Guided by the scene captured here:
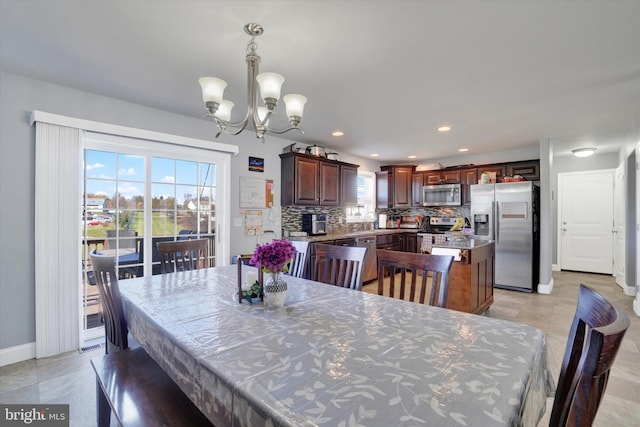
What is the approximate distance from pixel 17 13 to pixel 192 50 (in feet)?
2.95

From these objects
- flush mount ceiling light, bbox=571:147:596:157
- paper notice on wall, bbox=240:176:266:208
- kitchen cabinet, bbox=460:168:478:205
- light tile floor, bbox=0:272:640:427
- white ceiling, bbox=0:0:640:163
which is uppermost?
white ceiling, bbox=0:0:640:163

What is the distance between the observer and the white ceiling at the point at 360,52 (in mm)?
1653

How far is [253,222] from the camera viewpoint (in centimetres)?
403

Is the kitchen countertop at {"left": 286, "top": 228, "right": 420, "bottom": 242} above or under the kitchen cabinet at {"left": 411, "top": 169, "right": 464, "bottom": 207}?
under

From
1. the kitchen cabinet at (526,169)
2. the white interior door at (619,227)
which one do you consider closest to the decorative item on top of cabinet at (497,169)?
the kitchen cabinet at (526,169)

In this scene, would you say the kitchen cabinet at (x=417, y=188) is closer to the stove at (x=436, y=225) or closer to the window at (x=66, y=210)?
the stove at (x=436, y=225)

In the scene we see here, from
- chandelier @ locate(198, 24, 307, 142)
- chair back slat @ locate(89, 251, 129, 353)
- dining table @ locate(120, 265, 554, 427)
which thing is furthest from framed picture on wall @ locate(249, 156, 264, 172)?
dining table @ locate(120, 265, 554, 427)

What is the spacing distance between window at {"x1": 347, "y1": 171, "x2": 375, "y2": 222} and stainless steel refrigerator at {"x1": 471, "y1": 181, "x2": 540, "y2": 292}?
210 centimetres

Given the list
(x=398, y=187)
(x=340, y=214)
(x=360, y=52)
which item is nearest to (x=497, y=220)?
(x=398, y=187)

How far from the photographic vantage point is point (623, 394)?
205 cm

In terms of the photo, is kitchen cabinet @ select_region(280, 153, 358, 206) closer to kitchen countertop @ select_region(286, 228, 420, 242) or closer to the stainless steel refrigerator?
kitchen countertop @ select_region(286, 228, 420, 242)

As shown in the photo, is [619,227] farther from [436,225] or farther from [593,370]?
[593,370]

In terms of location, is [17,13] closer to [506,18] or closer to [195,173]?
[195,173]

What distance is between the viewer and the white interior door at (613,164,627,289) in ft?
15.3
